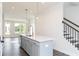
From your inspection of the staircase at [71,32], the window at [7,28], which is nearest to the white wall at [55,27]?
the staircase at [71,32]

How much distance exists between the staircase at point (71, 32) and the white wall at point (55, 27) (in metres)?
0.20

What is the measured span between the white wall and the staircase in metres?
0.20

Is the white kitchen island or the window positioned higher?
the window

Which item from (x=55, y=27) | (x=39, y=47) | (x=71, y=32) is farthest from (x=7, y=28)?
(x=71, y=32)

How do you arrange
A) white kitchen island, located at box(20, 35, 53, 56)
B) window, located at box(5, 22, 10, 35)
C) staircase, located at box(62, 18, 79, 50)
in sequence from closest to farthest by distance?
white kitchen island, located at box(20, 35, 53, 56)
window, located at box(5, 22, 10, 35)
staircase, located at box(62, 18, 79, 50)

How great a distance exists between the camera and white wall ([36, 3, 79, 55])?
2.78m

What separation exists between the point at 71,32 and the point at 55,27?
0.95 m

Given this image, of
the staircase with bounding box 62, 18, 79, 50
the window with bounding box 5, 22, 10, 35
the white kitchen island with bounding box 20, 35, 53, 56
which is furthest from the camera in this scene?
the staircase with bounding box 62, 18, 79, 50

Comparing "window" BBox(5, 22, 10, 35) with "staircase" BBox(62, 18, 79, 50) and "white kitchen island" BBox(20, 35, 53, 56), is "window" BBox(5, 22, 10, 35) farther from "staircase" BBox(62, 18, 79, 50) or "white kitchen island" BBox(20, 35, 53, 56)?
"staircase" BBox(62, 18, 79, 50)

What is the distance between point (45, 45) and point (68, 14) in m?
1.84

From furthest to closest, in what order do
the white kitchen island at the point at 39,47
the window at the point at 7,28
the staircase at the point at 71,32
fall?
the staircase at the point at 71,32 < the window at the point at 7,28 < the white kitchen island at the point at 39,47

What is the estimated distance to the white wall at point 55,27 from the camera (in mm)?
2779

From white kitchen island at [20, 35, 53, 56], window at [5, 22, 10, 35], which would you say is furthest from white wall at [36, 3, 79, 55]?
window at [5, 22, 10, 35]

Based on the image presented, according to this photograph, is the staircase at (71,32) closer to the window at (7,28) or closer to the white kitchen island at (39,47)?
the white kitchen island at (39,47)
